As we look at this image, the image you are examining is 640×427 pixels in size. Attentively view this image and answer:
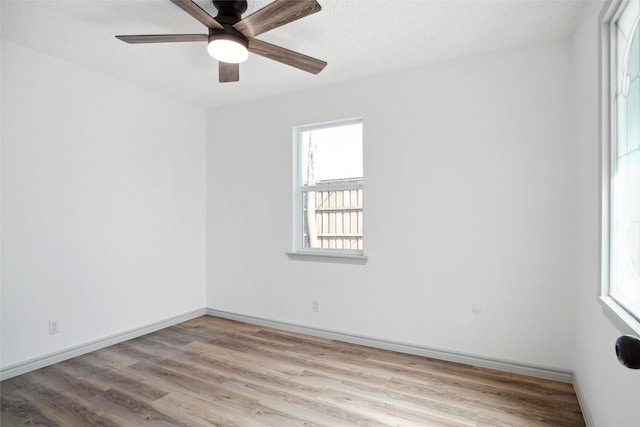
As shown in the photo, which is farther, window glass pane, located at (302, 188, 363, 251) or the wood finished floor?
window glass pane, located at (302, 188, 363, 251)

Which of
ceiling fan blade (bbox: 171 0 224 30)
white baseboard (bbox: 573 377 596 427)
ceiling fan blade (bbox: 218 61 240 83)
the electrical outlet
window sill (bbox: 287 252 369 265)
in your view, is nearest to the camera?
ceiling fan blade (bbox: 171 0 224 30)

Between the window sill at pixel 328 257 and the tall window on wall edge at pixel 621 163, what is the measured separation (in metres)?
1.88

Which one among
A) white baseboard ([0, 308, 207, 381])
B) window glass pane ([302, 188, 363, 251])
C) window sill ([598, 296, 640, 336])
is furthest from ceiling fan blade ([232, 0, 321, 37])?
white baseboard ([0, 308, 207, 381])

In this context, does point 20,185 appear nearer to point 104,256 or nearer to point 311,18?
point 104,256

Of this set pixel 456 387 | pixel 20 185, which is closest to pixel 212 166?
pixel 20 185

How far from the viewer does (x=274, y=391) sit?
93.8 inches

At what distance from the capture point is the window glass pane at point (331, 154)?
341cm

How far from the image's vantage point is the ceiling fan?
177cm

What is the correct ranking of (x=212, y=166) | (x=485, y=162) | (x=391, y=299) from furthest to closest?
(x=212, y=166)
(x=391, y=299)
(x=485, y=162)

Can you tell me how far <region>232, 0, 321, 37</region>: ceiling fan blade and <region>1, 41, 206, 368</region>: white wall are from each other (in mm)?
1966

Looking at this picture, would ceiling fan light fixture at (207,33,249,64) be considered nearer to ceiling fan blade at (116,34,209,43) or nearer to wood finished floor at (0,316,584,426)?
ceiling fan blade at (116,34,209,43)

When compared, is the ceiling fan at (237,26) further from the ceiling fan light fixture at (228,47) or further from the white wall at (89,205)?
the white wall at (89,205)

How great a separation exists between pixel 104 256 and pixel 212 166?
1594 millimetres

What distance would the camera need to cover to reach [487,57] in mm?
2742
